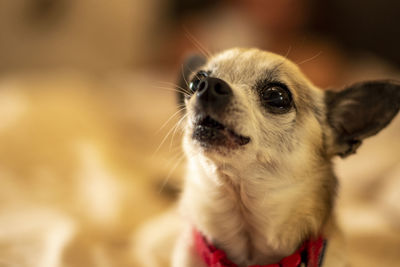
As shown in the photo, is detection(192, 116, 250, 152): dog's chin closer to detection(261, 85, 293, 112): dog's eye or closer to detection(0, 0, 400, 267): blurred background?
detection(261, 85, 293, 112): dog's eye

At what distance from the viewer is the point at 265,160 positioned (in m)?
1.37

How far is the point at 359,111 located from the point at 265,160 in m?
0.56

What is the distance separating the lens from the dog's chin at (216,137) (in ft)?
4.23

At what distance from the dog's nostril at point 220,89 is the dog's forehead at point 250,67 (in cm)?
23

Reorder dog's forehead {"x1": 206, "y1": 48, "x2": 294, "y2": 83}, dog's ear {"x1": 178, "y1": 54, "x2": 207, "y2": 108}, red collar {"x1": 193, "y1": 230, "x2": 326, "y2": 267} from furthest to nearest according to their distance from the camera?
dog's ear {"x1": 178, "y1": 54, "x2": 207, "y2": 108} → dog's forehead {"x1": 206, "y1": 48, "x2": 294, "y2": 83} → red collar {"x1": 193, "y1": 230, "x2": 326, "y2": 267}

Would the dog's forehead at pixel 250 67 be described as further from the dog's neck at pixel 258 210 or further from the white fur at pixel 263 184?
the dog's neck at pixel 258 210

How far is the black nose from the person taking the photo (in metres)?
1.28

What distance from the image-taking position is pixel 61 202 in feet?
7.29

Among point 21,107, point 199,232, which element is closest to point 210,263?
point 199,232

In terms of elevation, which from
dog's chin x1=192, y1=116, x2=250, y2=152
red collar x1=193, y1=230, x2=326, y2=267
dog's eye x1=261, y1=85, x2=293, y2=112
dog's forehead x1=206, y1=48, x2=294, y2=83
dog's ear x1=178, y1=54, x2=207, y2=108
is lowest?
red collar x1=193, y1=230, x2=326, y2=267

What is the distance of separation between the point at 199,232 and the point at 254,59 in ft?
2.50

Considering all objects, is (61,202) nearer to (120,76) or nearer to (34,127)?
(34,127)

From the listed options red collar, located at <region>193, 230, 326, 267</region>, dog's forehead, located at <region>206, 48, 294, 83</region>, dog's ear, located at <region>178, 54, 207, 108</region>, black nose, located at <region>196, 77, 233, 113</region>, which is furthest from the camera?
dog's ear, located at <region>178, 54, 207, 108</region>

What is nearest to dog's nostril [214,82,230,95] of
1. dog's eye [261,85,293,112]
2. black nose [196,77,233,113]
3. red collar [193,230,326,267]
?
black nose [196,77,233,113]
